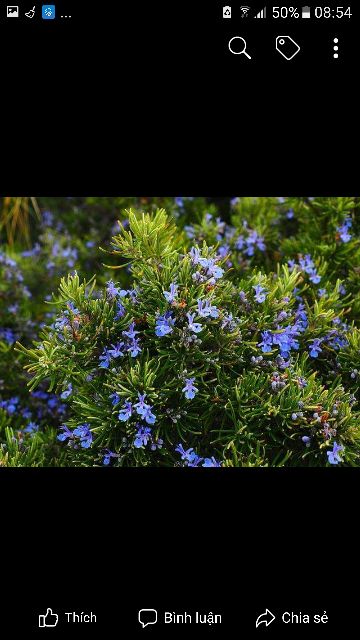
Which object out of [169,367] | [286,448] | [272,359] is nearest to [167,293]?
[169,367]

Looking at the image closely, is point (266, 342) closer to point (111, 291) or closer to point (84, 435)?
point (111, 291)

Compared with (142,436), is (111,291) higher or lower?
higher
